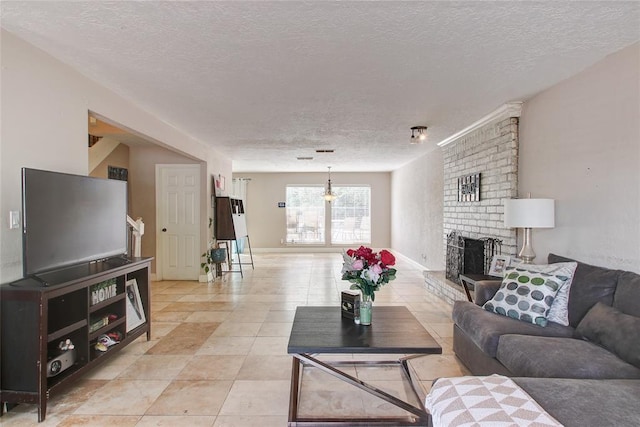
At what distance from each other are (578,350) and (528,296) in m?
0.55

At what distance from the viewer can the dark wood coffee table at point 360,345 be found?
1908mm

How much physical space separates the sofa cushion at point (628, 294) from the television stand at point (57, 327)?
3.62m

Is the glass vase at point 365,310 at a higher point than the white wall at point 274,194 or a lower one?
lower

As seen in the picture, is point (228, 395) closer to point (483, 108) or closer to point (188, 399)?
point (188, 399)

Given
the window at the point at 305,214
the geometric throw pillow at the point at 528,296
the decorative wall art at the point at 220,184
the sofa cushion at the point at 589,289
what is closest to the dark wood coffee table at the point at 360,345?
the geometric throw pillow at the point at 528,296

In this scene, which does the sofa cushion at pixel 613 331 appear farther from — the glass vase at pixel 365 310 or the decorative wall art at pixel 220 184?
the decorative wall art at pixel 220 184

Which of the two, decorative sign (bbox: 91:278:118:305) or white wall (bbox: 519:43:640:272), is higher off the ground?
white wall (bbox: 519:43:640:272)

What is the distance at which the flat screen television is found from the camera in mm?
2033

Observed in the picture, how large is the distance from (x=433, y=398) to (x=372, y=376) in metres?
1.20

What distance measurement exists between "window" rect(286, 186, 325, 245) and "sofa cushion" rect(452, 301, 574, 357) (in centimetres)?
752

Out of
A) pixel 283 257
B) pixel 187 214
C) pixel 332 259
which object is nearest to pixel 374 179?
pixel 332 259

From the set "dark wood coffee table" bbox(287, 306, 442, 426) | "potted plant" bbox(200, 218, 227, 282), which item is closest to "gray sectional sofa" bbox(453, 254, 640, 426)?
"dark wood coffee table" bbox(287, 306, 442, 426)

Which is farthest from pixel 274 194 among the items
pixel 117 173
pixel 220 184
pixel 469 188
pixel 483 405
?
pixel 483 405

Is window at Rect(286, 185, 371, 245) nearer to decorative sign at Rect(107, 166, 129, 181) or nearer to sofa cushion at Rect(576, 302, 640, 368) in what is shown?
decorative sign at Rect(107, 166, 129, 181)
